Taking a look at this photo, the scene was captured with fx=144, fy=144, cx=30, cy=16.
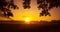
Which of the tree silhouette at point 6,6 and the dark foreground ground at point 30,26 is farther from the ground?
the tree silhouette at point 6,6

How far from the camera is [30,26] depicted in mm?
1015

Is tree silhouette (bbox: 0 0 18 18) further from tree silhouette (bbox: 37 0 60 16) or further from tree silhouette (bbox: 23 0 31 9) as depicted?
tree silhouette (bbox: 37 0 60 16)

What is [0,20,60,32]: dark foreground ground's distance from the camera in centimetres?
100

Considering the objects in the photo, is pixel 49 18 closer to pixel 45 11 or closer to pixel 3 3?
pixel 45 11

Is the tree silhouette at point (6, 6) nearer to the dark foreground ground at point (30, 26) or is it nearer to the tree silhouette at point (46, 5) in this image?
the dark foreground ground at point (30, 26)

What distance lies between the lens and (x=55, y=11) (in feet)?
3.49

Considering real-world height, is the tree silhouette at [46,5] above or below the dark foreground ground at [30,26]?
above

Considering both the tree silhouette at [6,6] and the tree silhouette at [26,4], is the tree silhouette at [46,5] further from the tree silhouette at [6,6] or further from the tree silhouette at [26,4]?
the tree silhouette at [6,6]

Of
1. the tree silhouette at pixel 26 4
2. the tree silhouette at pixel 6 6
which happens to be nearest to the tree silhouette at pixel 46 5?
the tree silhouette at pixel 26 4

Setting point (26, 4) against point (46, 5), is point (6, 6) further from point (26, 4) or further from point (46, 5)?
point (46, 5)

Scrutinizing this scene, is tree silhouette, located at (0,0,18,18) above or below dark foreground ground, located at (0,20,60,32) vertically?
above

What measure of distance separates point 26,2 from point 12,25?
198 millimetres

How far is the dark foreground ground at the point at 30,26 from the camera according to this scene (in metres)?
1.00

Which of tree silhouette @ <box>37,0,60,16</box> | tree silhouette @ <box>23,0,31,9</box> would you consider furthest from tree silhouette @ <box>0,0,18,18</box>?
tree silhouette @ <box>37,0,60,16</box>
